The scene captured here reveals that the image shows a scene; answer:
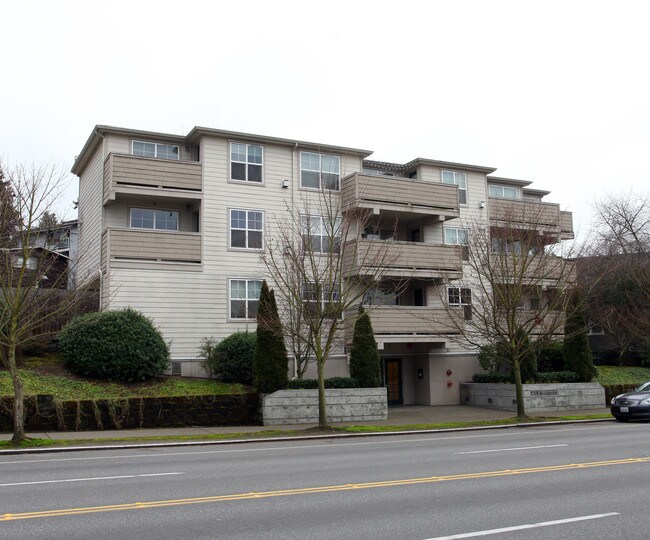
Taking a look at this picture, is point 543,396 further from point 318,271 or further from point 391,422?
point 318,271

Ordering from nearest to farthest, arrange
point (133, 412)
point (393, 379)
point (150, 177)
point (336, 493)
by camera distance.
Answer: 1. point (336, 493)
2. point (133, 412)
3. point (150, 177)
4. point (393, 379)

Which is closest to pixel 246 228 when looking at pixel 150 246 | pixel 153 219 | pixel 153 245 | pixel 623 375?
pixel 153 219

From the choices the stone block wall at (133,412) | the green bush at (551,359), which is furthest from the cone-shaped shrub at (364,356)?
the green bush at (551,359)

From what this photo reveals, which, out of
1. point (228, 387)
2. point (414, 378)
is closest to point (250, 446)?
point (228, 387)

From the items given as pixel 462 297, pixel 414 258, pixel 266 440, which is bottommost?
pixel 266 440

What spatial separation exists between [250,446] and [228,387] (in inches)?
264

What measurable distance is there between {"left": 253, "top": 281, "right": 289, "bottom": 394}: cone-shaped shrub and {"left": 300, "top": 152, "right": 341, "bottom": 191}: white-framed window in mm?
7660

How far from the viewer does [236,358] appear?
24.5m

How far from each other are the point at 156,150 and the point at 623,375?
2293 cm

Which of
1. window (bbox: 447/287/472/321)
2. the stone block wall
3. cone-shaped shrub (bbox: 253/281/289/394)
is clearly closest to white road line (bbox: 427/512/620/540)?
cone-shaped shrub (bbox: 253/281/289/394)

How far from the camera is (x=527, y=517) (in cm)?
805

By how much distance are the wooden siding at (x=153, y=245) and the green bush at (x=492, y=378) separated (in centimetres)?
1278

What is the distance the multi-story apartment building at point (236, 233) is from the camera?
2597 centimetres

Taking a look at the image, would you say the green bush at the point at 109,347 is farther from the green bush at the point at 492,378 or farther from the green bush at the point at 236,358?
the green bush at the point at 492,378
